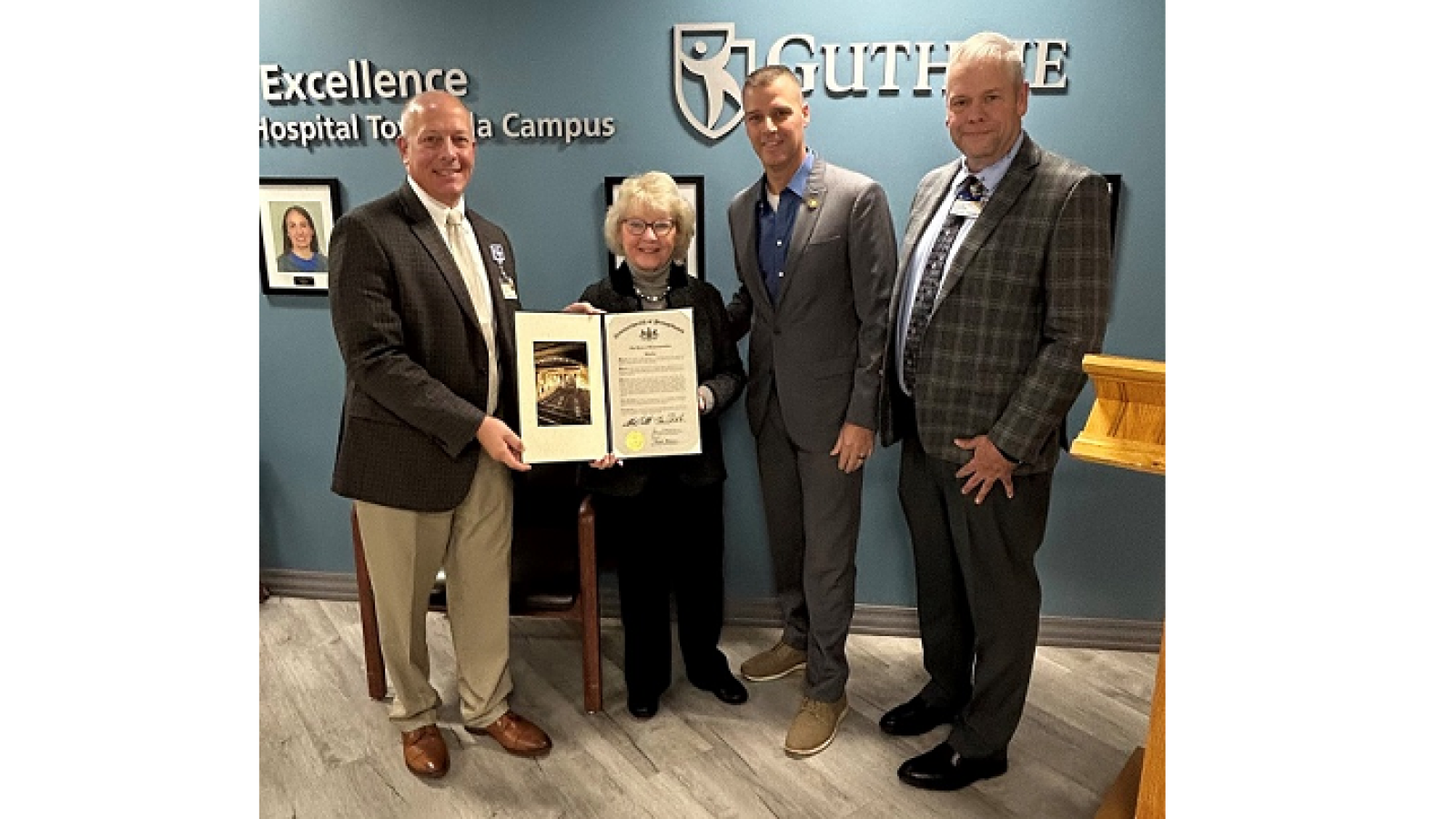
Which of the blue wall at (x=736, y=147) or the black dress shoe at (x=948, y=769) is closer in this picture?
the black dress shoe at (x=948, y=769)

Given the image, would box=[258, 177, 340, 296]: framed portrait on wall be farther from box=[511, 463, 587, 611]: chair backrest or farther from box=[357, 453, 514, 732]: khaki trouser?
box=[357, 453, 514, 732]: khaki trouser

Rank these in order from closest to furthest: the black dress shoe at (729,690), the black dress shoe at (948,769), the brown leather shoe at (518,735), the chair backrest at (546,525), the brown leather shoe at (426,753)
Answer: the black dress shoe at (948,769), the brown leather shoe at (426,753), the brown leather shoe at (518,735), the black dress shoe at (729,690), the chair backrest at (546,525)

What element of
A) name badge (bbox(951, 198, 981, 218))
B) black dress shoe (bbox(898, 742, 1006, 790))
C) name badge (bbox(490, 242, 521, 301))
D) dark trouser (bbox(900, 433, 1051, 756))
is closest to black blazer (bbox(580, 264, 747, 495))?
name badge (bbox(490, 242, 521, 301))

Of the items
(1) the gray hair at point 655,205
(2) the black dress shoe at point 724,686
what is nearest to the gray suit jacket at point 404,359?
(1) the gray hair at point 655,205

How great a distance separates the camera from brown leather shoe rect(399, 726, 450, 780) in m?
2.50

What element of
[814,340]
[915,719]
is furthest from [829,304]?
[915,719]

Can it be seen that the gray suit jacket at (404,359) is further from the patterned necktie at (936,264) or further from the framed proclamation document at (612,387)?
the patterned necktie at (936,264)

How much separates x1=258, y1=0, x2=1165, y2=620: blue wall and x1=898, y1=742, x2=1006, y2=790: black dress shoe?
94cm

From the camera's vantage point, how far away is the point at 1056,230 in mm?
2066

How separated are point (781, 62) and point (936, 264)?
3.82ft

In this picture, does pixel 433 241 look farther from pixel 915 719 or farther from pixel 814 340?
pixel 915 719

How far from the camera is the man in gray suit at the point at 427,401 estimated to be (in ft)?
7.50

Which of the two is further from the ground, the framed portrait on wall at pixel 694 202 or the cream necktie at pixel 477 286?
the framed portrait on wall at pixel 694 202

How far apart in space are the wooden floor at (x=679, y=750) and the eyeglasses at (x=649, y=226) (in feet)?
4.92
